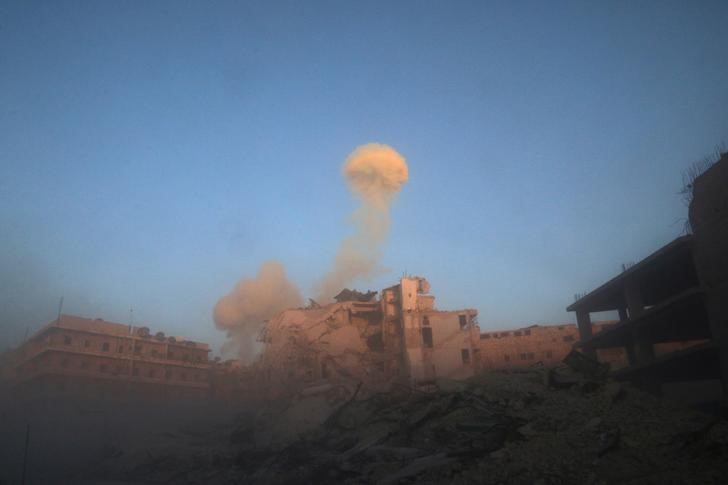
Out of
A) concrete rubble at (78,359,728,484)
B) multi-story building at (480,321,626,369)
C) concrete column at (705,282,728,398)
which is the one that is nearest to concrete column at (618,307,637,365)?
concrete column at (705,282,728,398)

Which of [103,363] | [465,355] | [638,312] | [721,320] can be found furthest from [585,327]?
[103,363]

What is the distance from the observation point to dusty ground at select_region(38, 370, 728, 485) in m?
11.1

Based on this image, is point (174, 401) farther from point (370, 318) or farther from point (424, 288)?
point (424, 288)

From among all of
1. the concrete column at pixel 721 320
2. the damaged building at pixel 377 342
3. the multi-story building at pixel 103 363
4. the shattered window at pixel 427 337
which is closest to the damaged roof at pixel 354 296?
the damaged building at pixel 377 342

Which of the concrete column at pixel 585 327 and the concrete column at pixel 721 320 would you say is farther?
the concrete column at pixel 585 327

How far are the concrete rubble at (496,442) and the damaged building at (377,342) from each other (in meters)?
18.4

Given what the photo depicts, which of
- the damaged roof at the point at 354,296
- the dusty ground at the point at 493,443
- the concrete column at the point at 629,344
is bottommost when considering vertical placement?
the dusty ground at the point at 493,443

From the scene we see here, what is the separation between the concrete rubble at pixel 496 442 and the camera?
1108 centimetres

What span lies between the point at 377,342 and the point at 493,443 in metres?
34.8

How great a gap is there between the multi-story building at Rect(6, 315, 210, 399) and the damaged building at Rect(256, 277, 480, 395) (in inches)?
447

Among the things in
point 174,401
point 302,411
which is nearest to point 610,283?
point 302,411

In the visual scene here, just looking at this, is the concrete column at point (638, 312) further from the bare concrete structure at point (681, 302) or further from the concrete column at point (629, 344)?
the concrete column at point (629, 344)

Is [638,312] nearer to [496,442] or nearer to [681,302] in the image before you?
[681,302]

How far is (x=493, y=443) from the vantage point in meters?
13.1
